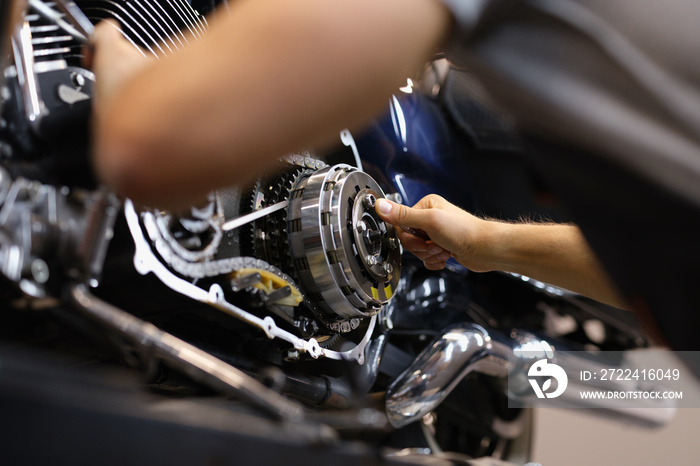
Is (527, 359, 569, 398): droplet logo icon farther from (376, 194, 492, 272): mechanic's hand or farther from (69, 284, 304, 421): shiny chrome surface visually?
(69, 284, 304, 421): shiny chrome surface

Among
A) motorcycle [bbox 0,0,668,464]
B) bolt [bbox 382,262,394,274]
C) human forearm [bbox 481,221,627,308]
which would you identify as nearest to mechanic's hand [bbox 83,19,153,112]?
motorcycle [bbox 0,0,668,464]

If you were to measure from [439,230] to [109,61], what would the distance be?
43 centimetres

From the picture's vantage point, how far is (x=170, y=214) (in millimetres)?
513

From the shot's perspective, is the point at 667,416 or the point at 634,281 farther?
the point at 667,416

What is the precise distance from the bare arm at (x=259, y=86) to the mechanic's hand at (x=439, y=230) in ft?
1.29

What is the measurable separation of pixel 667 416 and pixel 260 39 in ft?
3.88

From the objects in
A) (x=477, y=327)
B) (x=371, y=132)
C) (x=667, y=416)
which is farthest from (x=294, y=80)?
(x=667, y=416)

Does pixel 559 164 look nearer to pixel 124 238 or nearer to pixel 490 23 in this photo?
pixel 490 23

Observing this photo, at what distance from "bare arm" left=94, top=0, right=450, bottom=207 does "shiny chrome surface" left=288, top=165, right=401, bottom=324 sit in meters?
0.31

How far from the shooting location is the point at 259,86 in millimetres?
304

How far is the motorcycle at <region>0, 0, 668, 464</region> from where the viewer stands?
0.32m

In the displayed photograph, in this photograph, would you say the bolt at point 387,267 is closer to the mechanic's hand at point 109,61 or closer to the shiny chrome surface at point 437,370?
the shiny chrome surface at point 437,370

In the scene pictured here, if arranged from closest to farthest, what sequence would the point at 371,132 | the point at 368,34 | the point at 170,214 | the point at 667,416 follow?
the point at 368,34 < the point at 170,214 < the point at 371,132 < the point at 667,416

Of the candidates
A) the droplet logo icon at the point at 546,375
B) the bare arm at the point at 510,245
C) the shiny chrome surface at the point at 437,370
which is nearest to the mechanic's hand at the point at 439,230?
the bare arm at the point at 510,245
